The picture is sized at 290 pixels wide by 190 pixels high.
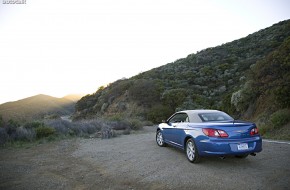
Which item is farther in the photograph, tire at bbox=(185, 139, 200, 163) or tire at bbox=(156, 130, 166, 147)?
tire at bbox=(156, 130, 166, 147)

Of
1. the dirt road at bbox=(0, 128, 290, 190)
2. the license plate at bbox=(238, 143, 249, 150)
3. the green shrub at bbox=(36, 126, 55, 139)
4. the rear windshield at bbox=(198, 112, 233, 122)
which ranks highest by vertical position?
the rear windshield at bbox=(198, 112, 233, 122)

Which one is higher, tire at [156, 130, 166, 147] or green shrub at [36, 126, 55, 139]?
green shrub at [36, 126, 55, 139]

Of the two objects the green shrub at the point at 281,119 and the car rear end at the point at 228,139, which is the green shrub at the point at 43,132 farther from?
the green shrub at the point at 281,119

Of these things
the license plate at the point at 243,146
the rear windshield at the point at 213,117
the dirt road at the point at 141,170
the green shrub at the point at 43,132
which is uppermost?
the rear windshield at the point at 213,117

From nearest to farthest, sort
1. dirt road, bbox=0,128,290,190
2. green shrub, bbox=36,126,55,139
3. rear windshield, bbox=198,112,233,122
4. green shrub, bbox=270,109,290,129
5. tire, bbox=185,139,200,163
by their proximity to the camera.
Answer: dirt road, bbox=0,128,290,190
tire, bbox=185,139,200,163
rear windshield, bbox=198,112,233,122
green shrub, bbox=270,109,290,129
green shrub, bbox=36,126,55,139

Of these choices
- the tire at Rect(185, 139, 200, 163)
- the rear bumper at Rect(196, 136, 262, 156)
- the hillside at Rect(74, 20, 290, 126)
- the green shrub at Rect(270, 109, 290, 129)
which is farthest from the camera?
the hillside at Rect(74, 20, 290, 126)

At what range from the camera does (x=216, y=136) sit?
19.0 feet

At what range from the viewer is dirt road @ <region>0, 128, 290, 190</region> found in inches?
198

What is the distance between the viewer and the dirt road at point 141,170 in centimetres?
504

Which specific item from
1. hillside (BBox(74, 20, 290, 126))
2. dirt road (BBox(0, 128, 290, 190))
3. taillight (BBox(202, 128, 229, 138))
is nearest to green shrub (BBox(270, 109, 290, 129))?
hillside (BBox(74, 20, 290, 126))

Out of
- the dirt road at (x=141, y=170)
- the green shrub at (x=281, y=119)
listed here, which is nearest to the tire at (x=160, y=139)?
the dirt road at (x=141, y=170)

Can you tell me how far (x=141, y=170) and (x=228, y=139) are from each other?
90.8 inches

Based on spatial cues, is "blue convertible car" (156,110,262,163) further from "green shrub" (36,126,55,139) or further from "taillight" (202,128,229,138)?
"green shrub" (36,126,55,139)

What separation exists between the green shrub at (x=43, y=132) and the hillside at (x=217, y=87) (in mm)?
6410
